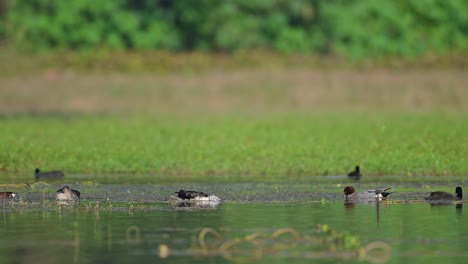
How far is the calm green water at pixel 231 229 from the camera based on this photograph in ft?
51.4

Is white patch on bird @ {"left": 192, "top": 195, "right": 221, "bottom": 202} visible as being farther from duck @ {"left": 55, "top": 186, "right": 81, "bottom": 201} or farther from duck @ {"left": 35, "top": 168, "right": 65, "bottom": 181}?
duck @ {"left": 35, "top": 168, "right": 65, "bottom": 181}

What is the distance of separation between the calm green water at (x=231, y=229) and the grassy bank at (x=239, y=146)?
15.4 ft

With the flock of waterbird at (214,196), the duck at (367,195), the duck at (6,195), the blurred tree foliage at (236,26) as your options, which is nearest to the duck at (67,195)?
the flock of waterbird at (214,196)

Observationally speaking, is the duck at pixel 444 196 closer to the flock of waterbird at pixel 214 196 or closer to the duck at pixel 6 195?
the flock of waterbird at pixel 214 196

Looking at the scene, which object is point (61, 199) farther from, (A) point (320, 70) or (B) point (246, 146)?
(A) point (320, 70)

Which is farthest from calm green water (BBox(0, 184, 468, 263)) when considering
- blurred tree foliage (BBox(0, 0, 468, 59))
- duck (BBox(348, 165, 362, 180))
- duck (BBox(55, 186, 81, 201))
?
blurred tree foliage (BBox(0, 0, 468, 59))

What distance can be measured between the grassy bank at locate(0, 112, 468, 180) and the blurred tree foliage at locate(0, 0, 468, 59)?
55.8 feet

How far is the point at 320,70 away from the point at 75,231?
3354 centimetres

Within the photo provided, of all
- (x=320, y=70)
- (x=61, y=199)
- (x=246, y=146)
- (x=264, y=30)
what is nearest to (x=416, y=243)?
(x=61, y=199)

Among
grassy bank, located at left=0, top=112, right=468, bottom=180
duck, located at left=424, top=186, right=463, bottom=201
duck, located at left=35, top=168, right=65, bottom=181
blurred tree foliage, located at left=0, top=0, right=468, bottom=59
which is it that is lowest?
duck, located at left=424, top=186, right=463, bottom=201

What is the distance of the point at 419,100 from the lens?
1864 inches

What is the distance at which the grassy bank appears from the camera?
28531 mm

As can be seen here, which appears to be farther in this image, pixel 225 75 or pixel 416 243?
pixel 225 75

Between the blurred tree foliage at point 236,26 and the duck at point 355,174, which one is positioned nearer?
the duck at point 355,174
